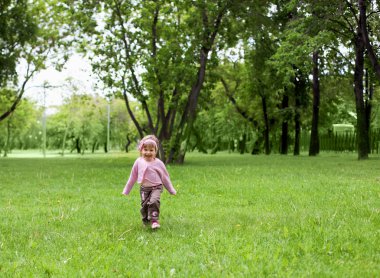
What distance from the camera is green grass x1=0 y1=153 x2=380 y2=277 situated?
5059 millimetres

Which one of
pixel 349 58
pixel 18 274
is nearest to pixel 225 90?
pixel 349 58

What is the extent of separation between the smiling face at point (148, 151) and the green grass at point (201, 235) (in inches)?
42.3

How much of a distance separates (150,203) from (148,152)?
0.80m

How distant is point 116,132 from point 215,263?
6881 cm

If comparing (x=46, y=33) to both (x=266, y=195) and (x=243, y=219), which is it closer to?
(x=266, y=195)

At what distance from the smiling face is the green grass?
108cm

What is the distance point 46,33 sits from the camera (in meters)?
34.3

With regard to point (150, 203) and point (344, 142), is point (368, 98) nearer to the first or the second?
point (344, 142)

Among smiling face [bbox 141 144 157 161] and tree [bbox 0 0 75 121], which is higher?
tree [bbox 0 0 75 121]

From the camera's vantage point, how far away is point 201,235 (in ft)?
21.1

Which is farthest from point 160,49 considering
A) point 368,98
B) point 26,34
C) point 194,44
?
point 368,98

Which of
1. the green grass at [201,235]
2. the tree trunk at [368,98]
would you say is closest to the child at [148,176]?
the green grass at [201,235]

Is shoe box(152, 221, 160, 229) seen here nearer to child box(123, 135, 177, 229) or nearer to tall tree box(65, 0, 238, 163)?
child box(123, 135, 177, 229)

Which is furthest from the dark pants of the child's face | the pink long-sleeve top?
the child's face
